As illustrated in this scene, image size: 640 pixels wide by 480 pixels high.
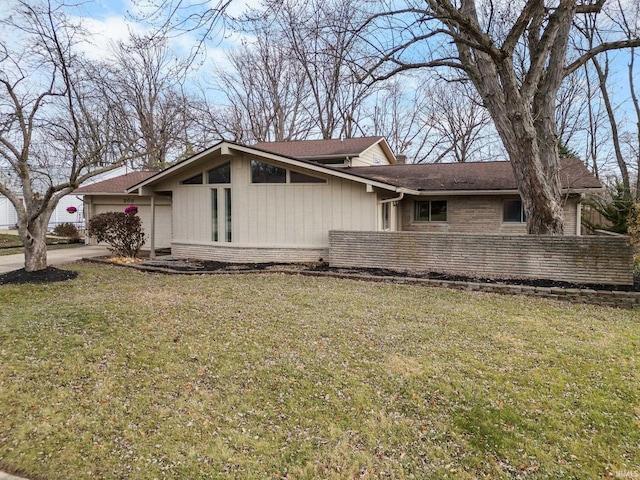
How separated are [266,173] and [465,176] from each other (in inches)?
312

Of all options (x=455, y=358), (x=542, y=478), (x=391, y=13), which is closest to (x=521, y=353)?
(x=455, y=358)

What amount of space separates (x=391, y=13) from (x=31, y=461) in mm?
9772

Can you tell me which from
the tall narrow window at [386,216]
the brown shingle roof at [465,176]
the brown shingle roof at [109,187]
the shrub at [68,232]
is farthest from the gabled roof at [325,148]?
the shrub at [68,232]

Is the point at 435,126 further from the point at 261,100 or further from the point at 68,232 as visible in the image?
the point at 68,232

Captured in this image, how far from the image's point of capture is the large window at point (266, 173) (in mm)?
11680

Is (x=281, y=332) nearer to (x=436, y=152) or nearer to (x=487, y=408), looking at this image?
(x=487, y=408)

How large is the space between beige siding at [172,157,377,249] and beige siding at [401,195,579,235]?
4460 millimetres

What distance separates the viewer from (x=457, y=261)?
9531 millimetres

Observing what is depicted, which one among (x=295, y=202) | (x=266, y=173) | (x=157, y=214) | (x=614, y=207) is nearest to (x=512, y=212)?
(x=614, y=207)

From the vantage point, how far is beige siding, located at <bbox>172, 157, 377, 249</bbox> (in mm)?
11242

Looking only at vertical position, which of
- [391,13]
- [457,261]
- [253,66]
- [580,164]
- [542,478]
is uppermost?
[253,66]

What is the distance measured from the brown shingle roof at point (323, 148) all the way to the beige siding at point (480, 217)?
13.8ft

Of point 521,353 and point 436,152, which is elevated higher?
point 436,152

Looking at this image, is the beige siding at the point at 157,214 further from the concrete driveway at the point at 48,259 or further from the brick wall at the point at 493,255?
the brick wall at the point at 493,255
